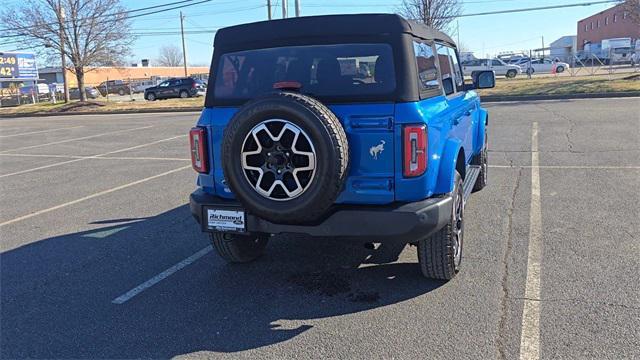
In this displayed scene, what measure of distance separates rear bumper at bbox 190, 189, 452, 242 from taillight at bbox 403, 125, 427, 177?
230mm

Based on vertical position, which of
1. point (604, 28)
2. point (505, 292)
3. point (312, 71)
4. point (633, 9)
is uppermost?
point (604, 28)

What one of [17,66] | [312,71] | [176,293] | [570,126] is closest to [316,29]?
[312,71]

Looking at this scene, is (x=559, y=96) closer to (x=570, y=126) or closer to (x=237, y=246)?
(x=570, y=126)

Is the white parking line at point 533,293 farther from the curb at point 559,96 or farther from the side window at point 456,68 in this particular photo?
the curb at point 559,96

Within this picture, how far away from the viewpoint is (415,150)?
3.41 meters

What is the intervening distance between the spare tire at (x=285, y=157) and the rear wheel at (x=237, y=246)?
34.5 inches

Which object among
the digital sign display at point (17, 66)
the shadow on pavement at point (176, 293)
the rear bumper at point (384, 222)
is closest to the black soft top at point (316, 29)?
the rear bumper at point (384, 222)

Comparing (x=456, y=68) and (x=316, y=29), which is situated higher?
(x=316, y=29)

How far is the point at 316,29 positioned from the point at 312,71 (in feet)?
0.99

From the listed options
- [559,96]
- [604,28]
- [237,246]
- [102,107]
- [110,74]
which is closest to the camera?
[237,246]

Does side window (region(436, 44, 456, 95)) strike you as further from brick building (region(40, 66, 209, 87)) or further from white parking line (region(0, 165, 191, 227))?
brick building (region(40, 66, 209, 87))

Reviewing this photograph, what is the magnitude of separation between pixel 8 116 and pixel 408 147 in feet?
121

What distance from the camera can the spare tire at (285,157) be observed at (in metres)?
3.29

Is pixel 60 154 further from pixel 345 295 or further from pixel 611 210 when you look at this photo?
pixel 611 210
